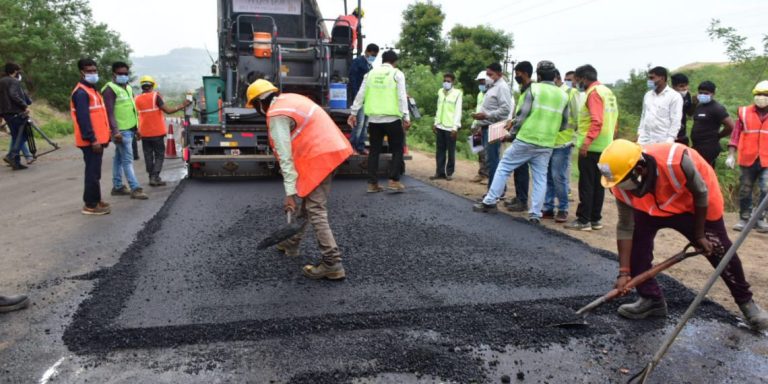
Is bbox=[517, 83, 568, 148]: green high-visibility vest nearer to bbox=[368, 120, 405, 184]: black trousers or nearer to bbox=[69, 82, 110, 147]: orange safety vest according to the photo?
bbox=[368, 120, 405, 184]: black trousers

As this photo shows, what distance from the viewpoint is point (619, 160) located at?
2.68 metres

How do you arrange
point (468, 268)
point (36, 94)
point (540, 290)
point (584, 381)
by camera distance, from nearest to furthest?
point (584, 381) < point (540, 290) < point (468, 268) < point (36, 94)

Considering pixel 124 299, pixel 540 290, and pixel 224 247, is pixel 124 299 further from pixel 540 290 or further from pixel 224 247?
pixel 540 290

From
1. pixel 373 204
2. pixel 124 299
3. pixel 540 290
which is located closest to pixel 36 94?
pixel 373 204

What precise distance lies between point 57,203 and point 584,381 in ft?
21.0

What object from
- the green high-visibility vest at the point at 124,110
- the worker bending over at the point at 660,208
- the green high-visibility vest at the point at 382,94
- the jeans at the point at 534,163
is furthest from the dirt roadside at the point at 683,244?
the green high-visibility vest at the point at 124,110

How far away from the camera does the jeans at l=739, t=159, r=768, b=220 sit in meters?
5.59

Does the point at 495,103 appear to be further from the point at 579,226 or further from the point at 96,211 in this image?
the point at 96,211

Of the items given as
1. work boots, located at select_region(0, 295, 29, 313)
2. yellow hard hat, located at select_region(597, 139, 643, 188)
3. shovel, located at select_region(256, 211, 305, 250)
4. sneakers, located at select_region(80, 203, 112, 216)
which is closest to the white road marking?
work boots, located at select_region(0, 295, 29, 313)

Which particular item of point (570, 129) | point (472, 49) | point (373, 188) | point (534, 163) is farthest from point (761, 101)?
point (472, 49)

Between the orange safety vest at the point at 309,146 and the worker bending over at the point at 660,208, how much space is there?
5.67ft

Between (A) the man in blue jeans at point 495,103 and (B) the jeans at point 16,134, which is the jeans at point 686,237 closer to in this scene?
(A) the man in blue jeans at point 495,103

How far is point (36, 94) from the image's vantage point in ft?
70.6

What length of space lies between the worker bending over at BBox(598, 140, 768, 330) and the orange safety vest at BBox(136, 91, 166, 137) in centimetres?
626
